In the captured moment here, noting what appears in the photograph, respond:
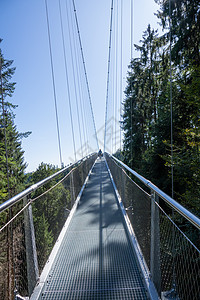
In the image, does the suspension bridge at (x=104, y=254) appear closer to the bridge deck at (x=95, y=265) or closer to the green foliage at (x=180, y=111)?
the bridge deck at (x=95, y=265)

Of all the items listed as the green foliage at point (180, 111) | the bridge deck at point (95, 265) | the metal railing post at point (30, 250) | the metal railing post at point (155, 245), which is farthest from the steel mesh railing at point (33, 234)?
the green foliage at point (180, 111)

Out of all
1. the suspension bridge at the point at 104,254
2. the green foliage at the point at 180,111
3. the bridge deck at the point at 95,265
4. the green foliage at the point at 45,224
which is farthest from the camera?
the green foliage at the point at 180,111

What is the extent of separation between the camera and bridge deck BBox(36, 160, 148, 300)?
177 cm

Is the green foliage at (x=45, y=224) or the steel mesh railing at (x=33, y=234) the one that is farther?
the green foliage at (x=45, y=224)

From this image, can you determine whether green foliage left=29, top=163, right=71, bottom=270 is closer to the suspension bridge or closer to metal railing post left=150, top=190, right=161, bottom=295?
the suspension bridge

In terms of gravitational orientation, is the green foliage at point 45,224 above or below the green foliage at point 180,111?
below

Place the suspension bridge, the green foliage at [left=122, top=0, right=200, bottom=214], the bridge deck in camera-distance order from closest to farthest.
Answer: the suspension bridge → the bridge deck → the green foliage at [left=122, top=0, right=200, bottom=214]

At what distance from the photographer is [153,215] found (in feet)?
5.71

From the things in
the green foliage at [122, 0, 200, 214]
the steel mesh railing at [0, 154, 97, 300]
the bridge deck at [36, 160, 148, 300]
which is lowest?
the bridge deck at [36, 160, 148, 300]

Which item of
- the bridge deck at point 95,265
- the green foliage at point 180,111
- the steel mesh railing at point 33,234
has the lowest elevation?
the bridge deck at point 95,265

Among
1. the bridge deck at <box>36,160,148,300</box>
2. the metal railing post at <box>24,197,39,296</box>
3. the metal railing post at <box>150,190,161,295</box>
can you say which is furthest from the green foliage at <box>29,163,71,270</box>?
the metal railing post at <box>150,190,161,295</box>

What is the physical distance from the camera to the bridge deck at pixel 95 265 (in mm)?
1770

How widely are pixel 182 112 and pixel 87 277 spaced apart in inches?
309

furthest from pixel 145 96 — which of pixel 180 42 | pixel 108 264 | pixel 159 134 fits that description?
pixel 108 264
